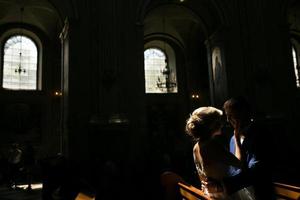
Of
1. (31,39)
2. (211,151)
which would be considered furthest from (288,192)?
(31,39)

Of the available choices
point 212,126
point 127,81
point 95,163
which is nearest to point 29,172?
point 95,163

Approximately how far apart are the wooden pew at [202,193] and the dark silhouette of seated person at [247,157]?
0.25 m

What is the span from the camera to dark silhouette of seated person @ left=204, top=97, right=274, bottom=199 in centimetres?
246

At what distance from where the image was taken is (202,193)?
111 inches

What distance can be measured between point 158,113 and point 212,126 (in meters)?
16.9

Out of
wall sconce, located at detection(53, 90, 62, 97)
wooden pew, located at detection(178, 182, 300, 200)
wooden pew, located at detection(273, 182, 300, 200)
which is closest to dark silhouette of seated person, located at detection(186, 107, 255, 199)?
wooden pew, located at detection(178, 182, 300, 200)

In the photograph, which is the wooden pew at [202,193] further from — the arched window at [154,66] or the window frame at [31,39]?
the arched window at [154,66]

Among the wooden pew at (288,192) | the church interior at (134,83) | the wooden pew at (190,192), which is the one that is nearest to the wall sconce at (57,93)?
the church interior at (134,83)

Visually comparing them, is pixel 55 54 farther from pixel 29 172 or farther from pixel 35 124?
pixel 29 172

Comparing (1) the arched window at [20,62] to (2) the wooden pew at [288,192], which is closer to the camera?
(2) the wooden pew at [288,192]

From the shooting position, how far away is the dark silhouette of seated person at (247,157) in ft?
8.05

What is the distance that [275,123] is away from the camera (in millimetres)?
11312

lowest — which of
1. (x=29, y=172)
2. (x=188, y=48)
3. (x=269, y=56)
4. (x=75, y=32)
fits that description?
(x=29, y=172)

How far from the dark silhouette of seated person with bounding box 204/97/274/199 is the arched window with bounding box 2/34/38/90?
1712 cm
